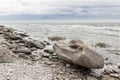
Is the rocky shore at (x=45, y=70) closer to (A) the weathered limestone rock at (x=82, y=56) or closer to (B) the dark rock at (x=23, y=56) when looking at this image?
(B) the dark rock at (x=23, y=56)

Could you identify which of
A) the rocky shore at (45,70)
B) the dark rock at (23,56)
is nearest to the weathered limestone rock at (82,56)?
the rocky shore at (45,70)

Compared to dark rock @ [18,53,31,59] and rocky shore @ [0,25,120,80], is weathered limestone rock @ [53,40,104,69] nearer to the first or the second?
rocky shore @ [0,25,120,80]

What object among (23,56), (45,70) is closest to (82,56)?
(45,70)

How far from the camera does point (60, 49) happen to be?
607 inches

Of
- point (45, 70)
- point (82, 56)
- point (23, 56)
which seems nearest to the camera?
point (45, 70)

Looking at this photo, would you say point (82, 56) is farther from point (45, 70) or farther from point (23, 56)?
point (23, 56)

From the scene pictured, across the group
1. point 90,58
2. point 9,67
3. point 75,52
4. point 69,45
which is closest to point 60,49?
point 69,45

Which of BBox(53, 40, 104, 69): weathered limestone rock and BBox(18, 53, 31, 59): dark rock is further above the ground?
BBox(53, 40, 104, 69): weathered limestone rock

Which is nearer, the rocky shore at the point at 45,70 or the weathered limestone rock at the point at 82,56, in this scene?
the rocky shore at the point at 45,70

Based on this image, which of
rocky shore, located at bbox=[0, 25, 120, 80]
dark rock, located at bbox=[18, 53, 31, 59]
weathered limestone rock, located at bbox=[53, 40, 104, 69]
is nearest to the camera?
rocky shore, located at bbox=[0, 25, 120, 80]

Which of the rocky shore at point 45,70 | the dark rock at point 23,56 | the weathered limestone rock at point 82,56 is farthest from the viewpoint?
the dark rock at point 23,56

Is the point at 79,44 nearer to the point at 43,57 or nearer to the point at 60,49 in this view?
the point at 60,49

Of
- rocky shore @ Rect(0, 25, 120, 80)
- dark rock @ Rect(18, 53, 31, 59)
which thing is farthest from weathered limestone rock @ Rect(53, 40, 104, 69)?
dark rock @ Rect(18, 53, 31, 59)

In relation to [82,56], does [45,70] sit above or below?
below
